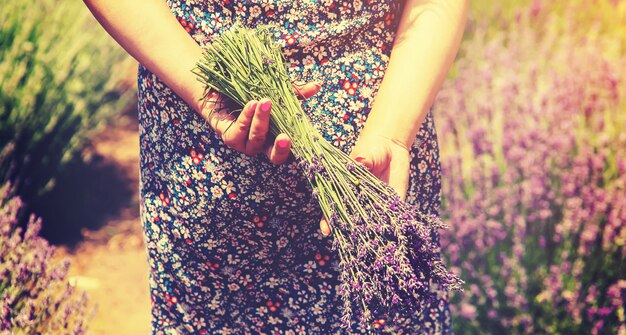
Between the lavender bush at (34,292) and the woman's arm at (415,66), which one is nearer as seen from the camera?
the woman's arm at (415,66)

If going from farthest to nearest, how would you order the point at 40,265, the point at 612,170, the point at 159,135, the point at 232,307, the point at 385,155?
the point at 612,170, the point at 40,265, the point at 232,307, the point at 159,135, the point at 385,155

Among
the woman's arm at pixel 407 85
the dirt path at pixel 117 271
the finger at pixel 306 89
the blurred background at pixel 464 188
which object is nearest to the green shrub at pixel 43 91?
the blurred background at pixel 464 188

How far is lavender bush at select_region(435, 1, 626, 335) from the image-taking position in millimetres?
2293

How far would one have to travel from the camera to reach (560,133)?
2668 millimetres

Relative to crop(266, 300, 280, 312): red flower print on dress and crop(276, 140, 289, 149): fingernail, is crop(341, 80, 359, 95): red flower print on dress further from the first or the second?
crop(266, 300, 280, 312): red flower print on dress

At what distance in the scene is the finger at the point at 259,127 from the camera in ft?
3.58

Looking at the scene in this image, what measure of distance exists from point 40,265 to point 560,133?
211cm

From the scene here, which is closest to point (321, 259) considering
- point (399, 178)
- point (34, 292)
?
point (399, 178)

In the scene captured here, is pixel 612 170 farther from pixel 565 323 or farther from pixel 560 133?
pixel 565 323

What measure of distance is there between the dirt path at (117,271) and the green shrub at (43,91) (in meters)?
0.42

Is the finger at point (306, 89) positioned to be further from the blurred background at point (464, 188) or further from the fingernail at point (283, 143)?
the blurred background at point (464, 188)

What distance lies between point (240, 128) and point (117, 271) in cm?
220

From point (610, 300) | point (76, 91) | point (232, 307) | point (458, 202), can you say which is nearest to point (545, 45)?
point (458, 202)

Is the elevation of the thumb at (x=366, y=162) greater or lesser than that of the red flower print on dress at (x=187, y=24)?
lesser
